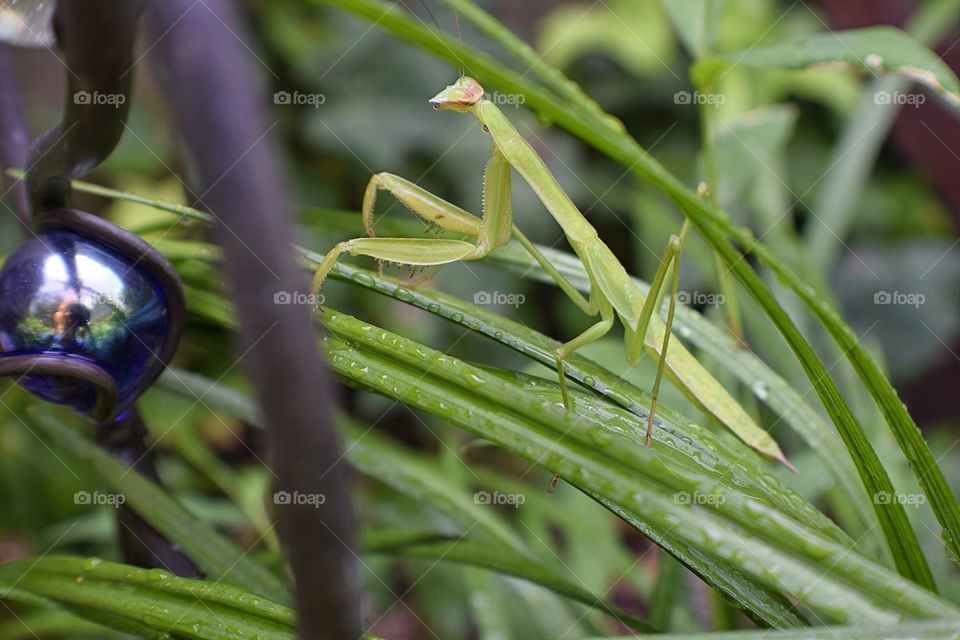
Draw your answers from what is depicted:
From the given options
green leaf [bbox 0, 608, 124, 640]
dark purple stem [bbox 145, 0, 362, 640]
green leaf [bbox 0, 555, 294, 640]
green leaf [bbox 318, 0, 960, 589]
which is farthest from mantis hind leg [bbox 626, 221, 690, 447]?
green leaf [bbox 0, 608, 124, 640]

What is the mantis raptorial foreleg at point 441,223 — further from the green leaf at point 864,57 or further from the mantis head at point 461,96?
the green leaf at point 864,57

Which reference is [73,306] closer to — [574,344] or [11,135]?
[11,135]

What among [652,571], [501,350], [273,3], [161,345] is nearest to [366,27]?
[273,3]

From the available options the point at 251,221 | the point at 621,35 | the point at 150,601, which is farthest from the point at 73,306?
the point at 621,35

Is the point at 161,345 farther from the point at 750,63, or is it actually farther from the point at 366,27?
the point at 366,27

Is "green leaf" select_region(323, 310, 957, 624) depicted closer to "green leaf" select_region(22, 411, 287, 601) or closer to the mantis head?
"green leaf" select_region(22, 411, 287, 601)
